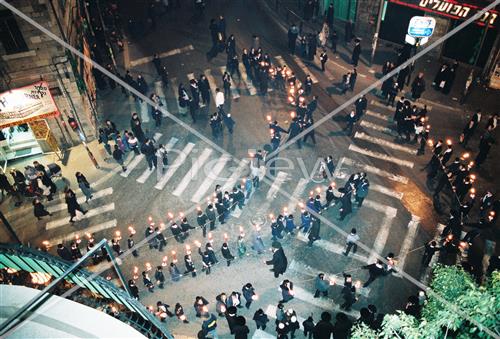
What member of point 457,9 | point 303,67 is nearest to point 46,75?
point 303,67

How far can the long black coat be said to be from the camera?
13404mm

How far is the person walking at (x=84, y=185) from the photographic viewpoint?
1673cm

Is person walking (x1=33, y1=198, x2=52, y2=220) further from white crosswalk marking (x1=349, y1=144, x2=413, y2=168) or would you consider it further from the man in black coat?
white crosswalk marking (x1=349, y1=144, x2=413, y2=168)

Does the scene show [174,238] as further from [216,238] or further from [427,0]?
[427,0]

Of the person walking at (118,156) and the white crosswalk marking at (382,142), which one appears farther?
the white crosswalk marking at (382,142)

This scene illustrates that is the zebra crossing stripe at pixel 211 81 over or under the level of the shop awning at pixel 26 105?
under

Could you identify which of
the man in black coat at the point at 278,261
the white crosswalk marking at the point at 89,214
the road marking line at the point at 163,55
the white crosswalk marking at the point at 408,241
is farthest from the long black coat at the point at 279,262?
the road marking line at the point at 163,55

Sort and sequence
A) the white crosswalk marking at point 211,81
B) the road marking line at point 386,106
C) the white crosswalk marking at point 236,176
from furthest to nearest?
1. the white crosswalk marking at point 211,81
2. the road marking line at point 386,106
3. the white crosswalk marking at point 236,176

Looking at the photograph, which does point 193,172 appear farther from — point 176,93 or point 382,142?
point 382,142

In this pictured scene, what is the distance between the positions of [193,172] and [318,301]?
312 inches

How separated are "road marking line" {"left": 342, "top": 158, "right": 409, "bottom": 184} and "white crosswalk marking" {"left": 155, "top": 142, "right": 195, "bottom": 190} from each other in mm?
7299

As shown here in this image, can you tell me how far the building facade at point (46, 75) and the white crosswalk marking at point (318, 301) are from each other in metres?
12.2

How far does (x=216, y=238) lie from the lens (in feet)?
51.3

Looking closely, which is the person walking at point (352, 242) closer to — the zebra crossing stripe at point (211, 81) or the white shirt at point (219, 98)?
the white shirt at point (219, 98)
